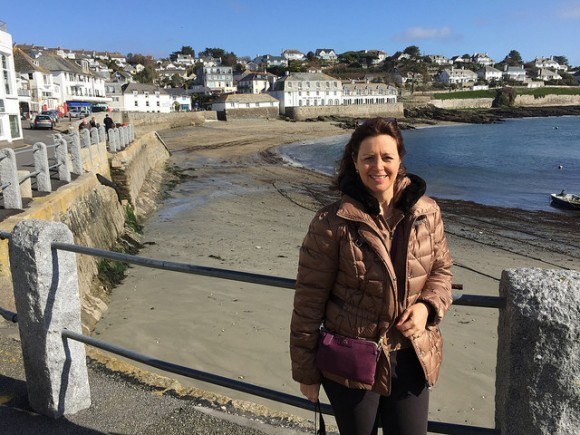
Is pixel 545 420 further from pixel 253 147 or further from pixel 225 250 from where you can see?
pixel 253 147

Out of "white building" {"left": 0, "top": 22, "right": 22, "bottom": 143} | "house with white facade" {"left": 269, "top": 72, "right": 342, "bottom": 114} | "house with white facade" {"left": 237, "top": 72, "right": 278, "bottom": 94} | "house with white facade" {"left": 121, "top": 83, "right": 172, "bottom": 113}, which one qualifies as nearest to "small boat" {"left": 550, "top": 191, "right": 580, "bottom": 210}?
"white building" {"left": 0, "top": 22, "right": 22, "bottom": 143}

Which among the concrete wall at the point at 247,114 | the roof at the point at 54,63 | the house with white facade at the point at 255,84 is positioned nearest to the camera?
the roof at the point at 54,63

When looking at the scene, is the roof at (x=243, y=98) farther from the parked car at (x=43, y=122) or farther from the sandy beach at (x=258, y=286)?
the sandy beach at (x=258, y=286)

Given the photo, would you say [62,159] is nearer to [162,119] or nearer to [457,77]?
[162,119]

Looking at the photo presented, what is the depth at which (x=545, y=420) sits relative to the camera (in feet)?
5.96

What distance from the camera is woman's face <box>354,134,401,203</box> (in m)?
1.98

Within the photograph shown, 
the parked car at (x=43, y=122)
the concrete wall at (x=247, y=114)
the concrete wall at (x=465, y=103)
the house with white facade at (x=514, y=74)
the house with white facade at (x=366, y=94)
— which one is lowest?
the parked car at (x=43, y=122)

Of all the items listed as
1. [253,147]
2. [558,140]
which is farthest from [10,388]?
[558,140]

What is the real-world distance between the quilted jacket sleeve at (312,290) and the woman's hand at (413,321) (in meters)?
0.32

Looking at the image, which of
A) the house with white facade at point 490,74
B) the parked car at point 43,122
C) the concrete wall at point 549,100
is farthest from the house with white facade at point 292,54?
the parked car at point 43,122

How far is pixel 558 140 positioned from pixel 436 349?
66564 mm

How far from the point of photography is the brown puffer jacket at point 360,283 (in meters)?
1.84

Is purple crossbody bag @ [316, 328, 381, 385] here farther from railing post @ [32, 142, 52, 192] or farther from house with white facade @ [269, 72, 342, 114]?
house with white facade @ [269, 72, 342, 114]

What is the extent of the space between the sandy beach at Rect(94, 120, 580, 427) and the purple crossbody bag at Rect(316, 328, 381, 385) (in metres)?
3.65
